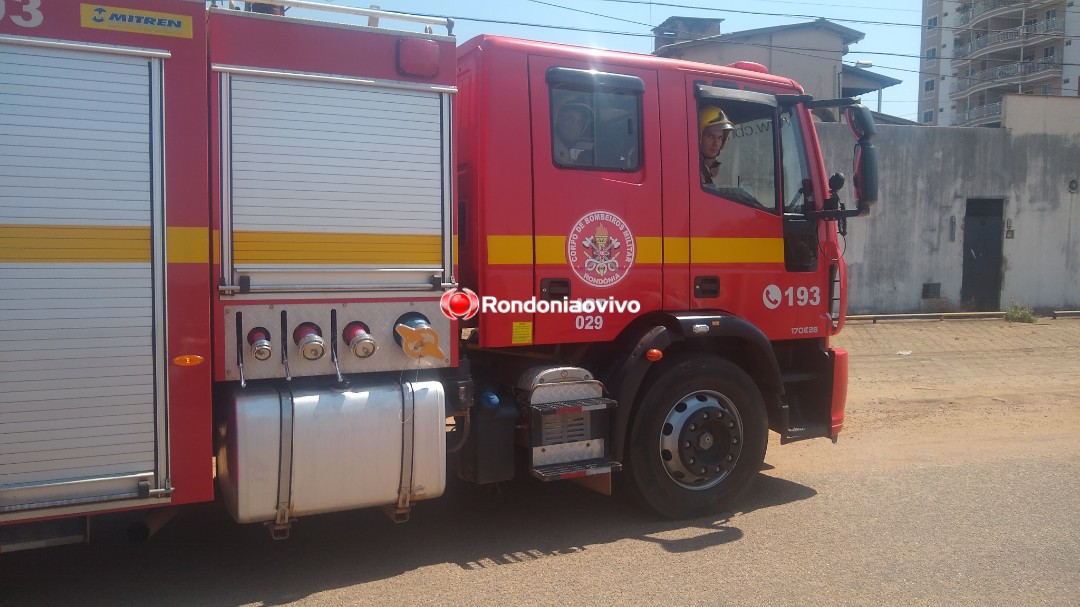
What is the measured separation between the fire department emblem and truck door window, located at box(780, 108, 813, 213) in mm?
1371

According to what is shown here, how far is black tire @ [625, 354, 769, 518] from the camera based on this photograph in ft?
18.4

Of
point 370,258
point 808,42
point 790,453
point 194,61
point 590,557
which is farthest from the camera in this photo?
Result: point 808,42

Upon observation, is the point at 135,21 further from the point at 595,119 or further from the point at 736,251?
the point at 736,251

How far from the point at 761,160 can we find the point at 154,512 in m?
4.40

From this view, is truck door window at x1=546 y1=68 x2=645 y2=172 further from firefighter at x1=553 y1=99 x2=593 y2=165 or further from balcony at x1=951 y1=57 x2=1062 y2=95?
balcony at x1=951 y1=57 x2=1062 y2=95

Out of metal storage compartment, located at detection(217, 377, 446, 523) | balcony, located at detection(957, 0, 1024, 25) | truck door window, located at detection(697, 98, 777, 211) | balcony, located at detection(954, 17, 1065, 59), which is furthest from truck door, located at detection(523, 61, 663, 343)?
balcony, located at detection(957, 0, 1024, 25)

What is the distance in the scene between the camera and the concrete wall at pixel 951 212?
64.4 ft

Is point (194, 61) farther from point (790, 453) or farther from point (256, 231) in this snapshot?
point (790, 453)

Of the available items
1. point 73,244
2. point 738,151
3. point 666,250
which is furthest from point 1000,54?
point 73,244

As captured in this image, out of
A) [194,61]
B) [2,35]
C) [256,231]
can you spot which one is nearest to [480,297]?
[256,231]

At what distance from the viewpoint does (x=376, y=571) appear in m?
4.84

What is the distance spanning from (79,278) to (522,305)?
2373 mm

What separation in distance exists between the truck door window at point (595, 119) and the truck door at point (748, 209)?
451 millimetres

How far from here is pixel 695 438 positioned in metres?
5.77
